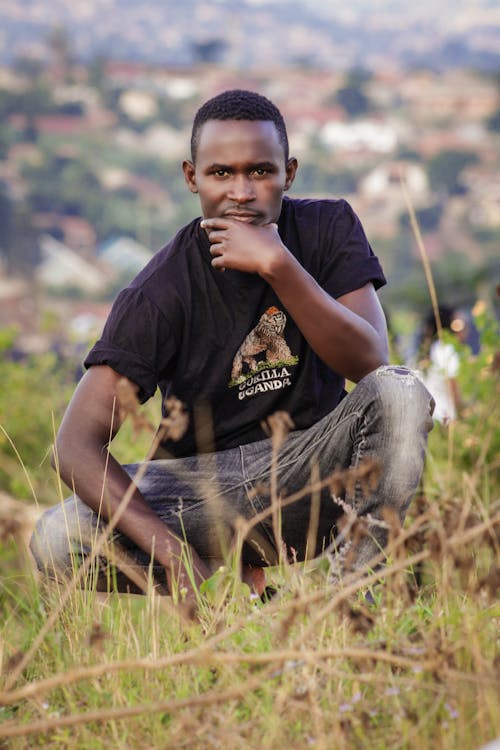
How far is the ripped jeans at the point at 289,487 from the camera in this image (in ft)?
9.35

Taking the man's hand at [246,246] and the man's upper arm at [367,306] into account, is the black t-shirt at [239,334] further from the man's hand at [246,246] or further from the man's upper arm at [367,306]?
the man's hand at [246,246]

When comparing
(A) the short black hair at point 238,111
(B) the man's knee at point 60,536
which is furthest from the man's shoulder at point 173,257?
(B) the man's knee at point 60,536

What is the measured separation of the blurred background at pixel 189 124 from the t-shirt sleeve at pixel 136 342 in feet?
54.8

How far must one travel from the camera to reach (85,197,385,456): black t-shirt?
3145mm

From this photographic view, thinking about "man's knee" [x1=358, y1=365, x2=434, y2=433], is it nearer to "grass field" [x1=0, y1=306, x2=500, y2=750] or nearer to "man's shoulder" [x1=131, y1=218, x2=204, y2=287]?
"grass field" [x1=0, y1=306, x2=500, y2=750]

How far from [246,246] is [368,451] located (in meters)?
0.61

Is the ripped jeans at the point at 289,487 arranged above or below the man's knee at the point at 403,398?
below

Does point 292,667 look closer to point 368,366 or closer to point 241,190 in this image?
point 368,366

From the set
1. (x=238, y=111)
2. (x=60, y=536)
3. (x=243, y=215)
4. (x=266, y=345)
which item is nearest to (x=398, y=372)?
(x=266, y=345)

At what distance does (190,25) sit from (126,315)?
121 metres

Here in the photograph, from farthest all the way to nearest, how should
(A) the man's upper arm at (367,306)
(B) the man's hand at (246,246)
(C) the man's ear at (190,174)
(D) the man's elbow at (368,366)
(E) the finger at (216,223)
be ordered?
(C) the man's ear at (190,174) → (A) the man's upper arm at (367,306) → (D) the man's elbow at (368,366) → (E) the finger at (216,223) → (B) the man's hand at (246,246)

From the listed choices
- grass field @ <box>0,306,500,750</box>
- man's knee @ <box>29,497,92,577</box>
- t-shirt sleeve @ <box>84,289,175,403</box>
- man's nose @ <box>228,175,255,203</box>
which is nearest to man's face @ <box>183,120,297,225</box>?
man's nose @ <box>228,175,255,203</box>

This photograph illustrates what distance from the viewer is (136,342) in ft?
9.81

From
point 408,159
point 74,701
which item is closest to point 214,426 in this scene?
point 74,701
